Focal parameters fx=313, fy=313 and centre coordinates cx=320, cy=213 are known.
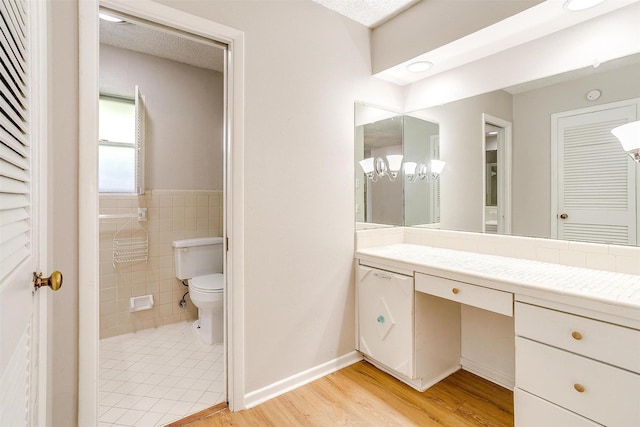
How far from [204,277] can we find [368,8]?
8.21 ft

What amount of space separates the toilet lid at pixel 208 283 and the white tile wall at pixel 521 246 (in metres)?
1.21

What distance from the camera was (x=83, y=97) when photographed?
131 cm

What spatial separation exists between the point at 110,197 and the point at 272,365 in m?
2.02

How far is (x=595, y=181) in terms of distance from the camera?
1.68m

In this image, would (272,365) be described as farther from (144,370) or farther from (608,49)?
(608,49)

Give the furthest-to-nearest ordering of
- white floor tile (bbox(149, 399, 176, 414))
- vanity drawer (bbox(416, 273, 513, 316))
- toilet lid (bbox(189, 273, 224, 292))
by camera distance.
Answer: toilet lid (bbox(189, 273, 224, 292)) < white floor tile (bbox(149, 399, 176, 414)) < vanity drawer (bbox(416, 273, 513, 316))

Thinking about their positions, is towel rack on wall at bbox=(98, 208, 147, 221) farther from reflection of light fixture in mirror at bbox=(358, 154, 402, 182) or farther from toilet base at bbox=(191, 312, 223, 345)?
reflection of light fixture in mirror at bbox=(358, 154, 402, 182)

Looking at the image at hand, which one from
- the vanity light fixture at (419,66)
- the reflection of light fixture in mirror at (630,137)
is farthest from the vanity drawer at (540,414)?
the vanity light fixture at (419,66)

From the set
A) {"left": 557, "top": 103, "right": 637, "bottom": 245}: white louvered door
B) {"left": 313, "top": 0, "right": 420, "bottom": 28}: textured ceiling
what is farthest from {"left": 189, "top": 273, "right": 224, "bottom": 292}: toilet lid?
{"left": 557, "top": 103, "right": 637, "bottom": 245}: white louvered door

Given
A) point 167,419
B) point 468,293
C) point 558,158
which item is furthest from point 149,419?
point 558,158

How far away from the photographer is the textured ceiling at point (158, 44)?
246 cm

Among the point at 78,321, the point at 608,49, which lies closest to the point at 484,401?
the point at 608,49

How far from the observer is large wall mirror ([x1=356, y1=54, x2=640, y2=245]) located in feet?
5.20

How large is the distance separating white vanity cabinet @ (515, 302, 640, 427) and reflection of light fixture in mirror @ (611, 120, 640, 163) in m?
0.91
